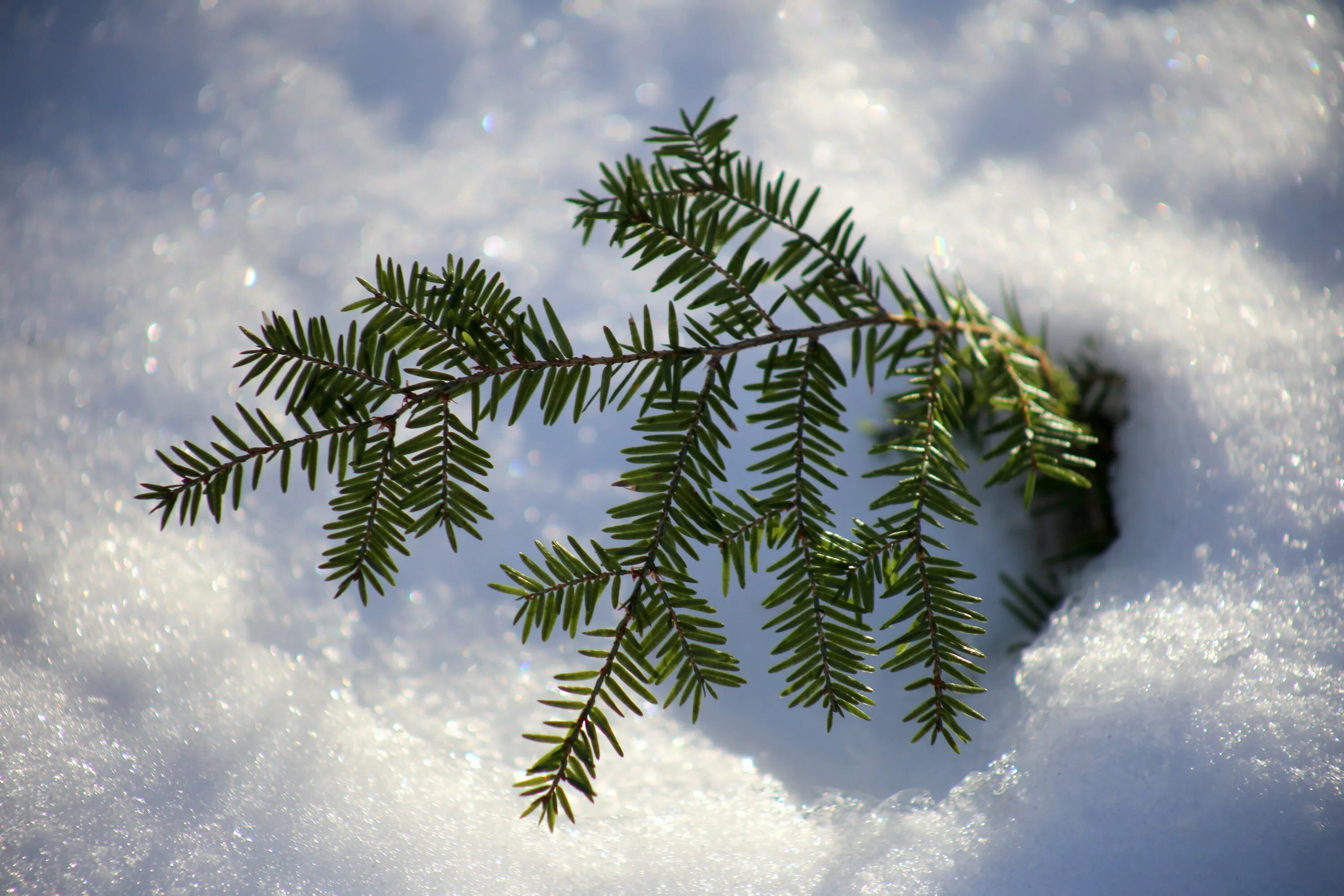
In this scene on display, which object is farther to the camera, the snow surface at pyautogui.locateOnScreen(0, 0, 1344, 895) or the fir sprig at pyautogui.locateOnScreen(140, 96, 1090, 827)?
the snow surface at pyautogui.locateOnScreen(0, 0, 1344, 895)

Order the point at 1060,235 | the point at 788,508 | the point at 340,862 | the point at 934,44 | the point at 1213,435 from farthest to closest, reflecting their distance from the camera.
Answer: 1. the point at 934,44
2. the point at 1060,235
3. the point at 1213,435
4. the point at 340,862
5. the point at 788,508

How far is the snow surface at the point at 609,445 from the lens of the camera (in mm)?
627

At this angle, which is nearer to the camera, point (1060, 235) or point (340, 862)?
point (340, 862)

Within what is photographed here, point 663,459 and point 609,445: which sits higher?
point 609,445

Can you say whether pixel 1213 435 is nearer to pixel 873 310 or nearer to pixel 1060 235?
pixel 1060 235

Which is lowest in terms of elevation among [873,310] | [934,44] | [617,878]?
[617,878]

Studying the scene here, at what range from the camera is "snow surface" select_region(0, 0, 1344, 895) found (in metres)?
0.63

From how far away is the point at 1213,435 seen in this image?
782mm

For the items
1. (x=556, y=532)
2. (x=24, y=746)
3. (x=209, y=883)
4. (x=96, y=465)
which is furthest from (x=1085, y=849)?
(x=96, y=465)

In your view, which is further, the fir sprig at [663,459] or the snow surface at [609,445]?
the snow surface at [609,445]

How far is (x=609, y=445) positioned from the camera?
923 mm

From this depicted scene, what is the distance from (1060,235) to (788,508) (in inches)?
26.8

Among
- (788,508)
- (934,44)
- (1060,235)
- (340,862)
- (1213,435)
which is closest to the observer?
(788,508)

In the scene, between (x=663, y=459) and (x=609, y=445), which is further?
(x=609, y=445)
